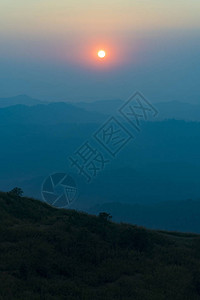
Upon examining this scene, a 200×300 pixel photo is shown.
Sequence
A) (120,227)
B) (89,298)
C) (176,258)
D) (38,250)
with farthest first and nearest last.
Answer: (120,227) < (176,258) < (38,250) < (89,298)

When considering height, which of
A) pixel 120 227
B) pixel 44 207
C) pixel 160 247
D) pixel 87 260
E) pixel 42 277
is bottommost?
pixel 42 277

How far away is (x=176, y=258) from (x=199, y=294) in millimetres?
3267

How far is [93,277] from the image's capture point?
31.9ft

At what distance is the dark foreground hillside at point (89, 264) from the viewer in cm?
863

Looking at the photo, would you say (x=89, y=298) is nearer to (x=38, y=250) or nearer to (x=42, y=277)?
(x=42, y=277)

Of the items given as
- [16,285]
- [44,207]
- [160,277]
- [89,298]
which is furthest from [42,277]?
[44,207]

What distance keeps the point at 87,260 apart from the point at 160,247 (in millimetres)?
4480

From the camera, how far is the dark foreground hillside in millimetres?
8633

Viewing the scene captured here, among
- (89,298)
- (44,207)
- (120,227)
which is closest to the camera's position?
(89,298)

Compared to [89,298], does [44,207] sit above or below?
above

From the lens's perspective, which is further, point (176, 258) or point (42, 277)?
point (176, 258)

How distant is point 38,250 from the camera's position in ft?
35.7

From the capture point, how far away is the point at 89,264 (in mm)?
10750

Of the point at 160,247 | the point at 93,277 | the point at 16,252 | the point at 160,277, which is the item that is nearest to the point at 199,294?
the point at 160,277
